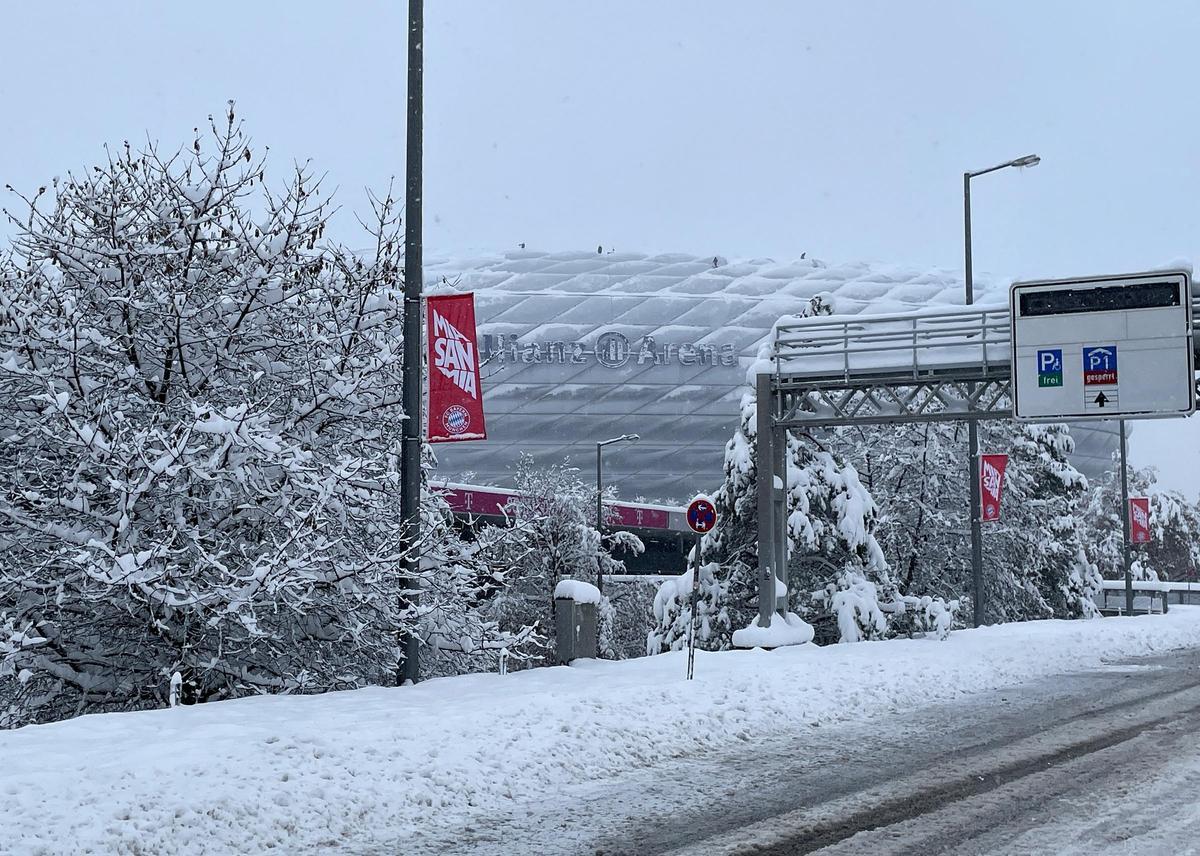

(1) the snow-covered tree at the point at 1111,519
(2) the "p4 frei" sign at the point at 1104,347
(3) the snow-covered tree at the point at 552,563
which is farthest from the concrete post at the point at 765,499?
(1) the snow-covered tree at the point at 1111,519

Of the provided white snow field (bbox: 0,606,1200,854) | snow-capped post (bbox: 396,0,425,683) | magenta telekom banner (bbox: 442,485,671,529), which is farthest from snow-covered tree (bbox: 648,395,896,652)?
magenta telekom banner (bbox: 442,485,671,529)

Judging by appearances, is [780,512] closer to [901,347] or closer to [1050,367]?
[901,347]

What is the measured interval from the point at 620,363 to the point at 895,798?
91.7m

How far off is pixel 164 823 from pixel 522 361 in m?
92.2

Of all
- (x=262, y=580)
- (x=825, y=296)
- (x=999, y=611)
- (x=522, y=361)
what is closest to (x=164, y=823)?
(x=262, y=580)

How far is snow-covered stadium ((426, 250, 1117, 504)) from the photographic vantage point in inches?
3844

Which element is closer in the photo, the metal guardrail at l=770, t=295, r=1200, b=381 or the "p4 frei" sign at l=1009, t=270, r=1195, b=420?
the "p4 frei" sign at l=1009, t=270, r=1195, b=420

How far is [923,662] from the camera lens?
1794cm

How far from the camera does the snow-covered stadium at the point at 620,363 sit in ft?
320

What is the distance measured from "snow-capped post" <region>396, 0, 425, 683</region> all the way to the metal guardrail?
36.9 feet

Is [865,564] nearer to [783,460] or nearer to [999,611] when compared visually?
[783,460]

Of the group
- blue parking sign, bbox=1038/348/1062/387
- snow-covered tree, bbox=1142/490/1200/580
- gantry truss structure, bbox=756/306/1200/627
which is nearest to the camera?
blue parking sign, bbox=1038/348/1062/387

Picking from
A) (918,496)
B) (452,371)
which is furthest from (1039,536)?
(452,371)

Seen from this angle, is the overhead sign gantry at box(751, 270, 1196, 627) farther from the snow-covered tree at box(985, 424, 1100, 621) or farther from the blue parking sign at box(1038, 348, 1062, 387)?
the snow-covered tree at box(985, 424, 1100, 621)
